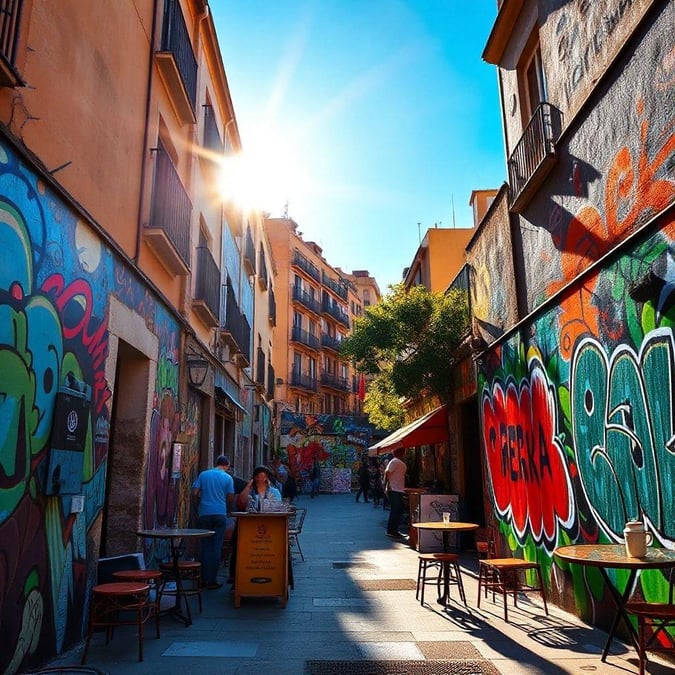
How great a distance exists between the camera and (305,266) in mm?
41062

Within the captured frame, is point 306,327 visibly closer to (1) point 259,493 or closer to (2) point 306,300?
(2) point 306,300

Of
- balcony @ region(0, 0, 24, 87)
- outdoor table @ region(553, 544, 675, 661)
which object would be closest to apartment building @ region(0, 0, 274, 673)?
balcony @ region(0, 0, 24, 87)

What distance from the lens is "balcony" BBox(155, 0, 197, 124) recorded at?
316 inches

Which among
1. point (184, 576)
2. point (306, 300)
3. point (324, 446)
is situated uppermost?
point (306, 300)

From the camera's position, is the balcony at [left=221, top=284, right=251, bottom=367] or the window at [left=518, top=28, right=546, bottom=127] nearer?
the window at [left=518, top=28, right=546, bottom=127]

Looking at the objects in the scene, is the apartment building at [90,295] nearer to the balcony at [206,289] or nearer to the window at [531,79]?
the balcony at [206,289]

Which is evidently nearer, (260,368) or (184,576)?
(184,576)

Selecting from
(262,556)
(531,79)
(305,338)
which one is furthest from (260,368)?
(305,338)

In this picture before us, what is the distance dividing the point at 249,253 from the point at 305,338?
72.8 ft

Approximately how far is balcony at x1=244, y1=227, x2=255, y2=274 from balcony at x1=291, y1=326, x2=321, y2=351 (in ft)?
64.2

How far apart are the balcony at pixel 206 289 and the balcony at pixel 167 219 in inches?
47.3

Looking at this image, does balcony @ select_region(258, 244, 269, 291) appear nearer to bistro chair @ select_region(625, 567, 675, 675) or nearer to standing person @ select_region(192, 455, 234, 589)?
standing person @ select_region(192, 455, 234, 589)

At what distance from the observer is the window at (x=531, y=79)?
7797 millimetres

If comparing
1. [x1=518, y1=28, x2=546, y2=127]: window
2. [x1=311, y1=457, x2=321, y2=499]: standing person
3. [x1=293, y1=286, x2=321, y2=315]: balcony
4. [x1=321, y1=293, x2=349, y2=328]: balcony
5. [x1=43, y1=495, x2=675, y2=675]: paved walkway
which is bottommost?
[x1=43, y1=495, x2=675, y2=675]: paved walkway
